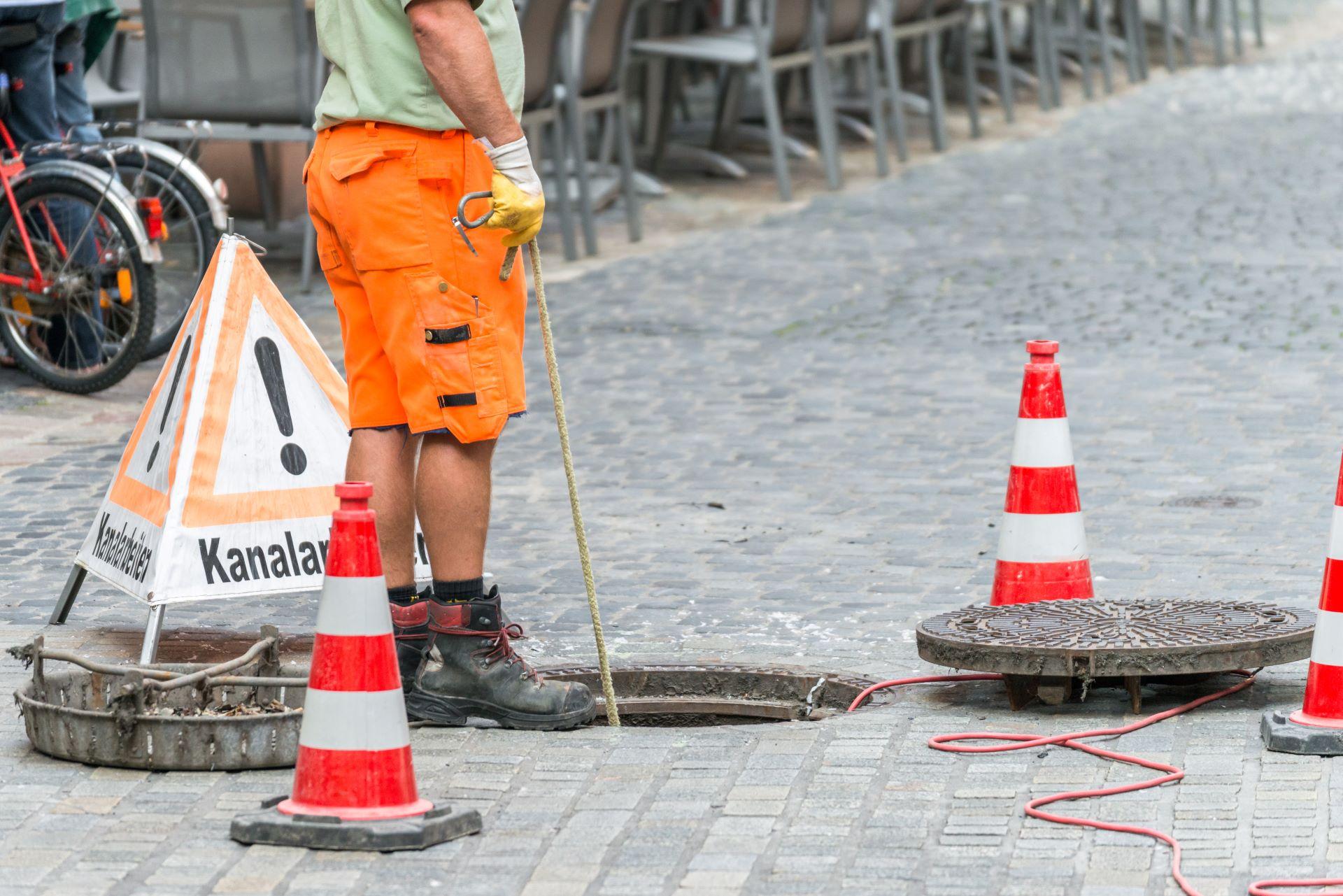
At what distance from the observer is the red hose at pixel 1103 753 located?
10.9 ft

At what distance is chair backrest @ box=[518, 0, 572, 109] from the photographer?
10.1 metres

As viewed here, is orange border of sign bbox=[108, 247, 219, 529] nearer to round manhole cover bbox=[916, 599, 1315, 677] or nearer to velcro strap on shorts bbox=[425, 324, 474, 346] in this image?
velcro strap on shorts bbox=[425, 324, 474, 346]

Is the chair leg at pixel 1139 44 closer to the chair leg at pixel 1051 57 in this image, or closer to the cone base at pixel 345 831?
the chair leg at pixel 1051 57

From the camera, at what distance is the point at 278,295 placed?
16.2ft

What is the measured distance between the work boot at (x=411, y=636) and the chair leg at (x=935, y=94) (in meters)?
11.1

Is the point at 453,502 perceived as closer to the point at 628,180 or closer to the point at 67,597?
the point at 67,597

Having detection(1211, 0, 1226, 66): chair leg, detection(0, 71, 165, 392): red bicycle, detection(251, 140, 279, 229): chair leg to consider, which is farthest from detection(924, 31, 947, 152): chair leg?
detection(0, 71, 165, 392): red bicycle

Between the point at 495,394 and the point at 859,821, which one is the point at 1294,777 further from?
the point at 495,394

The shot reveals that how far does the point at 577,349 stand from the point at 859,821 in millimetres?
5462

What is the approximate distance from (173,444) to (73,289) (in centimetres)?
310

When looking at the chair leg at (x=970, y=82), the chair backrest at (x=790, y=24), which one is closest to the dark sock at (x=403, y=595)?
the chair backrest at (x=790, y=24)

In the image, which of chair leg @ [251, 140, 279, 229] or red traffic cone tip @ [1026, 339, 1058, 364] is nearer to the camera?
red traffic cone tip @ [1026, 339, 1058, 364]

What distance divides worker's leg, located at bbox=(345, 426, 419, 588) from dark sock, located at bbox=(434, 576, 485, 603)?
97mm

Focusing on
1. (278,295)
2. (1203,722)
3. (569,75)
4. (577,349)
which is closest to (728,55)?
(569,75)
